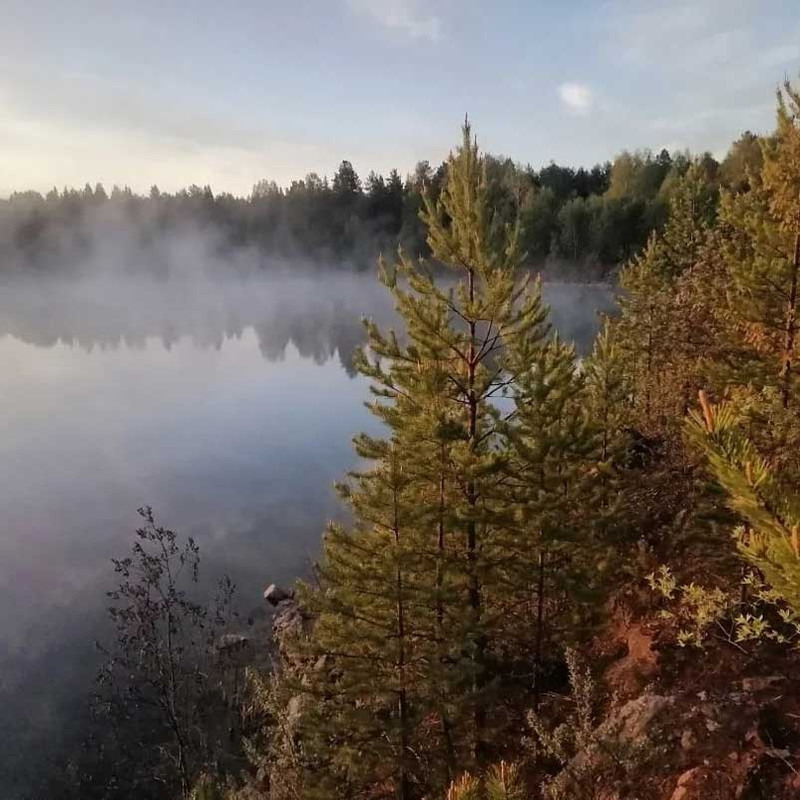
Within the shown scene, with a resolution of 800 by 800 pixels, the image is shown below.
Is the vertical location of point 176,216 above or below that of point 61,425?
above

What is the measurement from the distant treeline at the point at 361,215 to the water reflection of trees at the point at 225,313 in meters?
7.64

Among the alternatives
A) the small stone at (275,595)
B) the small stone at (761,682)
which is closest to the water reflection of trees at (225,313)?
the small stone at (275,595)

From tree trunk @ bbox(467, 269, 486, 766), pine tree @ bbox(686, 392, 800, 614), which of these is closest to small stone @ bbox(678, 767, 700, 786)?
tree trunk @ bbox(467, 269, 486, 766)

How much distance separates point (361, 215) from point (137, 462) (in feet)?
356

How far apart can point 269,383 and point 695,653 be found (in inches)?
1907

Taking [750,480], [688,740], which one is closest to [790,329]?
[688,740]

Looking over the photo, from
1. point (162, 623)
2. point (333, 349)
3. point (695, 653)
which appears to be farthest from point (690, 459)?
point (333, 349)

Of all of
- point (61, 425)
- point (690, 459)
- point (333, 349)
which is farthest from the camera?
point (333, 349)

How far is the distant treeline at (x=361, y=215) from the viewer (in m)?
88.1

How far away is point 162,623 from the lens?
19984 millimetres

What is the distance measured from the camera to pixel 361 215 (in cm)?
13500

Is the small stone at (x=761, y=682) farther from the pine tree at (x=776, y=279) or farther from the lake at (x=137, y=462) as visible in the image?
the lake at (x=137, y=462)

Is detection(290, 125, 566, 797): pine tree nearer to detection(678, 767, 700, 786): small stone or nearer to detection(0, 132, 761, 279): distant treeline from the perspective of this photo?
detection(678, 767, 700, 786): small stone

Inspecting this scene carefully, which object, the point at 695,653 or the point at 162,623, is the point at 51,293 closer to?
the point at 162,623
